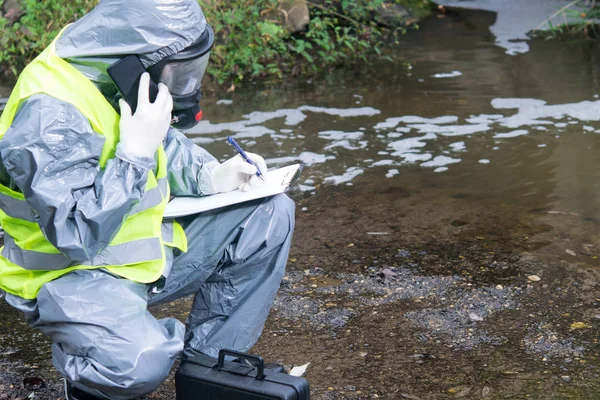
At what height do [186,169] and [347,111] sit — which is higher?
[186,169]

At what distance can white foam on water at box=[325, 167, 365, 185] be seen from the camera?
475 cm

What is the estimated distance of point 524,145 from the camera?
5.27 m

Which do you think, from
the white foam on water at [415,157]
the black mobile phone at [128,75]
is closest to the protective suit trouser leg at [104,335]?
the black mobile phone at [128,75]

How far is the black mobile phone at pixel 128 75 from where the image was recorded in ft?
7.03

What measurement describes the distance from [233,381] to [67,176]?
71 cm

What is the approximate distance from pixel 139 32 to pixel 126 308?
0.73 m

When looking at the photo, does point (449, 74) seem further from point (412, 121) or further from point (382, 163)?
point (382, 163)

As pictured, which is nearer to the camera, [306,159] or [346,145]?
[306,159]

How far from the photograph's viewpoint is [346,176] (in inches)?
190

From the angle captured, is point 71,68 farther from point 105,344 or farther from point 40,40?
point 40,40

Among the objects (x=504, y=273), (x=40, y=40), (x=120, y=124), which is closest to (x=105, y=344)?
(x=120, y=124)

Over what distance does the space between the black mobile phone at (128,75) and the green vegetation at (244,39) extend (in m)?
4.84

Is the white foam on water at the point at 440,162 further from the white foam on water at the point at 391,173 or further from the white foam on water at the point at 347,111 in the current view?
the white foam on water at the point at 347,111

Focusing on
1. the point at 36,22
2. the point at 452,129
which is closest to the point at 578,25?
the point at 452,129
